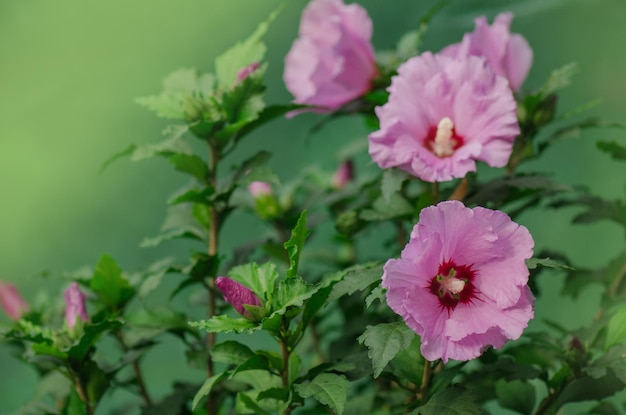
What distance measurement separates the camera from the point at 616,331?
794mm

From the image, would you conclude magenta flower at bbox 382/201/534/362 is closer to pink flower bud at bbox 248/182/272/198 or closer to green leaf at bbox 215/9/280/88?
green leaf at bbox 215/9/280/88

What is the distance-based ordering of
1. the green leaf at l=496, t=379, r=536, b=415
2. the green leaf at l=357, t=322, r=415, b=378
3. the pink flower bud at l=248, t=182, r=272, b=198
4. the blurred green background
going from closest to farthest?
the green leaf at l=357, t=322, r=415, b=378, the green leaf at l=496, t=379, r=536, b=415, the pink flower bud at l=248, t=182, r=272, b=198, the blurred green background

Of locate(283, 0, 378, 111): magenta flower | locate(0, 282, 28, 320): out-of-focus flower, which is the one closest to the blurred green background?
locate(0, 282, 28, 320): out-of-focus flower

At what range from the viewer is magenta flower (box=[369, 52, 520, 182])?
0.78 meters

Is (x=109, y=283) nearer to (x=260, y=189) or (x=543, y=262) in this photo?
(x=260, y=189)

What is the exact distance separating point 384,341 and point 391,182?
177 millimetres

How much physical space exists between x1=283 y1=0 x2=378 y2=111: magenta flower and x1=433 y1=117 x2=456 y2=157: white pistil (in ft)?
0.58

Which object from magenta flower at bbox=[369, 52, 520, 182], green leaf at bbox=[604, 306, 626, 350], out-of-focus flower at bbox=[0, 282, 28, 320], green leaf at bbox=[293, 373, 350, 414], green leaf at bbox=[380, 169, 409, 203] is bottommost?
green leaf at bbox=[604, 306, 626, 350]

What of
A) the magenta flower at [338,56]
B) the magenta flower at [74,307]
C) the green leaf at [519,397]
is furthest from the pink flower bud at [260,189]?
the green leaf at [519,397]

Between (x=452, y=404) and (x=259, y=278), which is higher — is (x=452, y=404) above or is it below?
below

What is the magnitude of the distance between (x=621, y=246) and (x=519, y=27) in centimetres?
51

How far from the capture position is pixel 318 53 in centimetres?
97

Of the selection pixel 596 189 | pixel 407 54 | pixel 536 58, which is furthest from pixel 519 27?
pixel 407 54

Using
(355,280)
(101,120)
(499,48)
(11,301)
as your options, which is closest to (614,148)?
(499,48)
